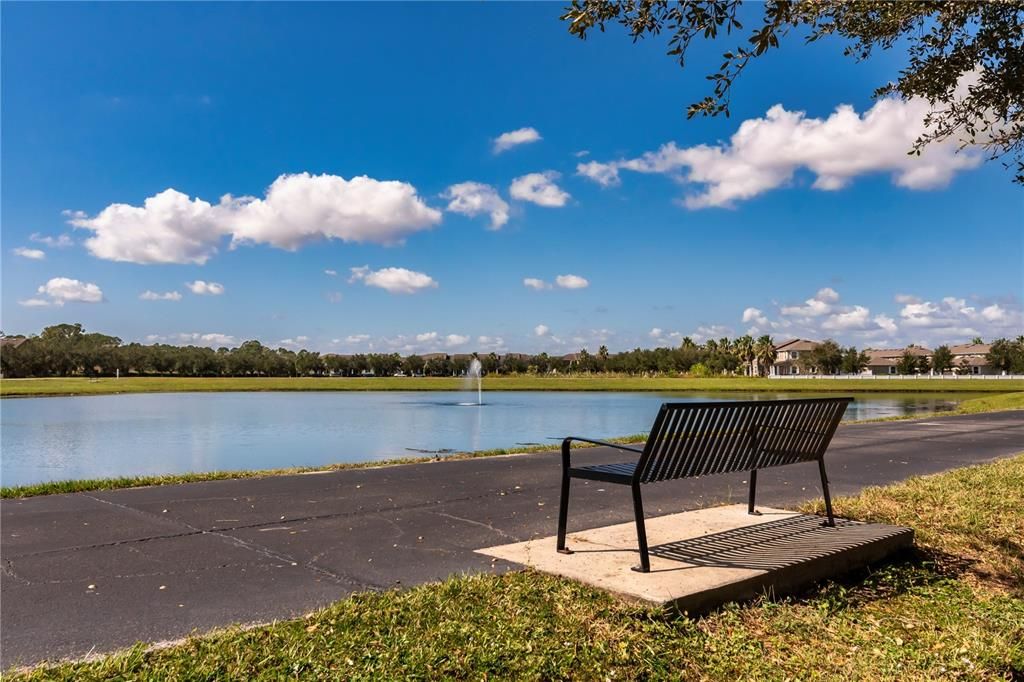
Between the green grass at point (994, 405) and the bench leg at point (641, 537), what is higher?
the bench leg at point (641, 537)

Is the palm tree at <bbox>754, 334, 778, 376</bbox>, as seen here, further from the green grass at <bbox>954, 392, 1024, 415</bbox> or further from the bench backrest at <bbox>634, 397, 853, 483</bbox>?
the bench backrest at <bbox>634, 397, 853, 483</bbox>

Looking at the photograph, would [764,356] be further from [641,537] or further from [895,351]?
[641,537]

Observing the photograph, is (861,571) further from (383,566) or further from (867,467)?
Result: (867,467)

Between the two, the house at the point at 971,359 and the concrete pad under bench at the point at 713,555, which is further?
the house at the point at 971,359

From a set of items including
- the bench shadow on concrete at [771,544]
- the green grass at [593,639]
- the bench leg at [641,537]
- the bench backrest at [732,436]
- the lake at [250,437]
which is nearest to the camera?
the green grass at [593,639]

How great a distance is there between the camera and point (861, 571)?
5.31 m

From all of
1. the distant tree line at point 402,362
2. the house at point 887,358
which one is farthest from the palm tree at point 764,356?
the house at point 887,358

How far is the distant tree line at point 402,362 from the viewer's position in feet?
384

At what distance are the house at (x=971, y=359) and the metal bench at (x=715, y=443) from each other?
435 feet

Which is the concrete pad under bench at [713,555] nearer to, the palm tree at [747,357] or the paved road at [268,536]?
the paved road at [268,536]

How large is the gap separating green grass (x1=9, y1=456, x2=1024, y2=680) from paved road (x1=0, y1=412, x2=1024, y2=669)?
1.59 ft

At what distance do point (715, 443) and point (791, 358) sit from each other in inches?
6464

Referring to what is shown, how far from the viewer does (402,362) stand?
143 metres

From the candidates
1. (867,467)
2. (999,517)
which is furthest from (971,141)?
(867,467)
